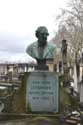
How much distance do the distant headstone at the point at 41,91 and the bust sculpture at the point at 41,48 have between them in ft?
2.51

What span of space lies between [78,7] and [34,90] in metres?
28.1

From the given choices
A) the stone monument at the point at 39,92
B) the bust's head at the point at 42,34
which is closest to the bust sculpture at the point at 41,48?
the bust's head at the point at 42,34

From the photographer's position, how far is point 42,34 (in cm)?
1612

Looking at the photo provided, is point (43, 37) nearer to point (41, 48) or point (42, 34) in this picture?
point (42, 34)

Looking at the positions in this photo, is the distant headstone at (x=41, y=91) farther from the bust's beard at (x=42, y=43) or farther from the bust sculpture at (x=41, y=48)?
the bust's beard at (x=42, y=43)

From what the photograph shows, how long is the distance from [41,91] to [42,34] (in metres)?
1.93

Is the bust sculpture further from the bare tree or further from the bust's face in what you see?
the bare tree

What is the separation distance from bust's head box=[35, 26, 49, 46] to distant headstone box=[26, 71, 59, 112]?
1.22 m

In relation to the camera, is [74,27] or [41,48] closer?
[41,48]

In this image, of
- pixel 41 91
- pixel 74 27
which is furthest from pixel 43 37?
pixel 74 27

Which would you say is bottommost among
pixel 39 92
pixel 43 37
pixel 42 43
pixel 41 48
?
pixel 39 92

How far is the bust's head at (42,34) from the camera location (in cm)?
1611

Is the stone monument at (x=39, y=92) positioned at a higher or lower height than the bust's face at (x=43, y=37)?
lower

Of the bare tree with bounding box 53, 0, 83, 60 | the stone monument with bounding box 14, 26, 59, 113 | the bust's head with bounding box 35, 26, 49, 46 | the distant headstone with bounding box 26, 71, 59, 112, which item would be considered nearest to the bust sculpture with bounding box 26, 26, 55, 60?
the bust's head with bounding box 35, 26, 49, 46
